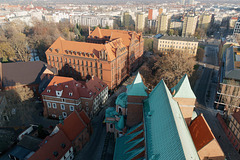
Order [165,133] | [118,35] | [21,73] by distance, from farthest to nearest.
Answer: [118,35] < [21,73] < [165,133]

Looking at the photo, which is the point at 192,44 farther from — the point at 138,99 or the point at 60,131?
the point at 60,131

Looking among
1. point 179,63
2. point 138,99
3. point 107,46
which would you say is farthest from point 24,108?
point 179,63

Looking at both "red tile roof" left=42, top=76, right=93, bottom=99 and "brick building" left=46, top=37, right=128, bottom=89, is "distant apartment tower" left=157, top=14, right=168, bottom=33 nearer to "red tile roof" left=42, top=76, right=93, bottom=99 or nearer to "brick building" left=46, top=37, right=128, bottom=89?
"brick building" left=46, top=37, right=128, bottom=89

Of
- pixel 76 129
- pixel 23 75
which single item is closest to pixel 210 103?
pixel 76 129

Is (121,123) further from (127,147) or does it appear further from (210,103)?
(210,103)

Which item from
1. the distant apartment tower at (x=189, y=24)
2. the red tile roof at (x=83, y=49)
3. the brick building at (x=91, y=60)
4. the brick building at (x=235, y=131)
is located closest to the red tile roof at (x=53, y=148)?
the brick building at (x=91, y=60)
